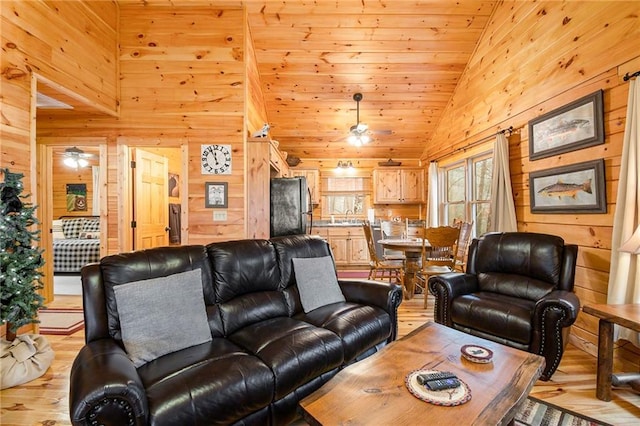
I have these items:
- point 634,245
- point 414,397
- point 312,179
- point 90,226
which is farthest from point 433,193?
point 90,226

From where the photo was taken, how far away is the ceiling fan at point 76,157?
5621 mm

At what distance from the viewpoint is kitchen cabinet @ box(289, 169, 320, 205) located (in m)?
6.70

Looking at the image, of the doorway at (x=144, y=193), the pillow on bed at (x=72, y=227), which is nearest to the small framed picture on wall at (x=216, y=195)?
the doorway at (x=144, y=193)

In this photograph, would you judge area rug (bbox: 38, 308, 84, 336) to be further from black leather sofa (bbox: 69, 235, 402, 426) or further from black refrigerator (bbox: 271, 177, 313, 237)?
black refrigerator (bbox: 271, 177, 313, 237)

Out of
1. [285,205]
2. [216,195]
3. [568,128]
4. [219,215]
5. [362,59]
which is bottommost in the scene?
[219,215]

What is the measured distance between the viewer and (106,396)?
1.12m

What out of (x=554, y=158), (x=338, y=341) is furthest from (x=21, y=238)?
(x=554, y=158)

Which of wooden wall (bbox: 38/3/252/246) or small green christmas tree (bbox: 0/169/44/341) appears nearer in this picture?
small green christmas tree (bbox: 0/169/44/341)

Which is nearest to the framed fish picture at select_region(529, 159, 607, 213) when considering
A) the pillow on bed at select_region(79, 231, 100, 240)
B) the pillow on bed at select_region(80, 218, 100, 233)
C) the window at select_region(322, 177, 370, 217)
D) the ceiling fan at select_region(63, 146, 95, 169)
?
the window at select_region(322, 177, 370, 217)

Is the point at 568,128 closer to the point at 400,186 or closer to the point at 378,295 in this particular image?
the point at 378,295

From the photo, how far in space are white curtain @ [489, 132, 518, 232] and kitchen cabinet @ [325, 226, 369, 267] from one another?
9.48ft

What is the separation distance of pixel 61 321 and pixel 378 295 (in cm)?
371

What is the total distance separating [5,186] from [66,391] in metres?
1.66

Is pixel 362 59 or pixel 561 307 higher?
pixel 362 59
